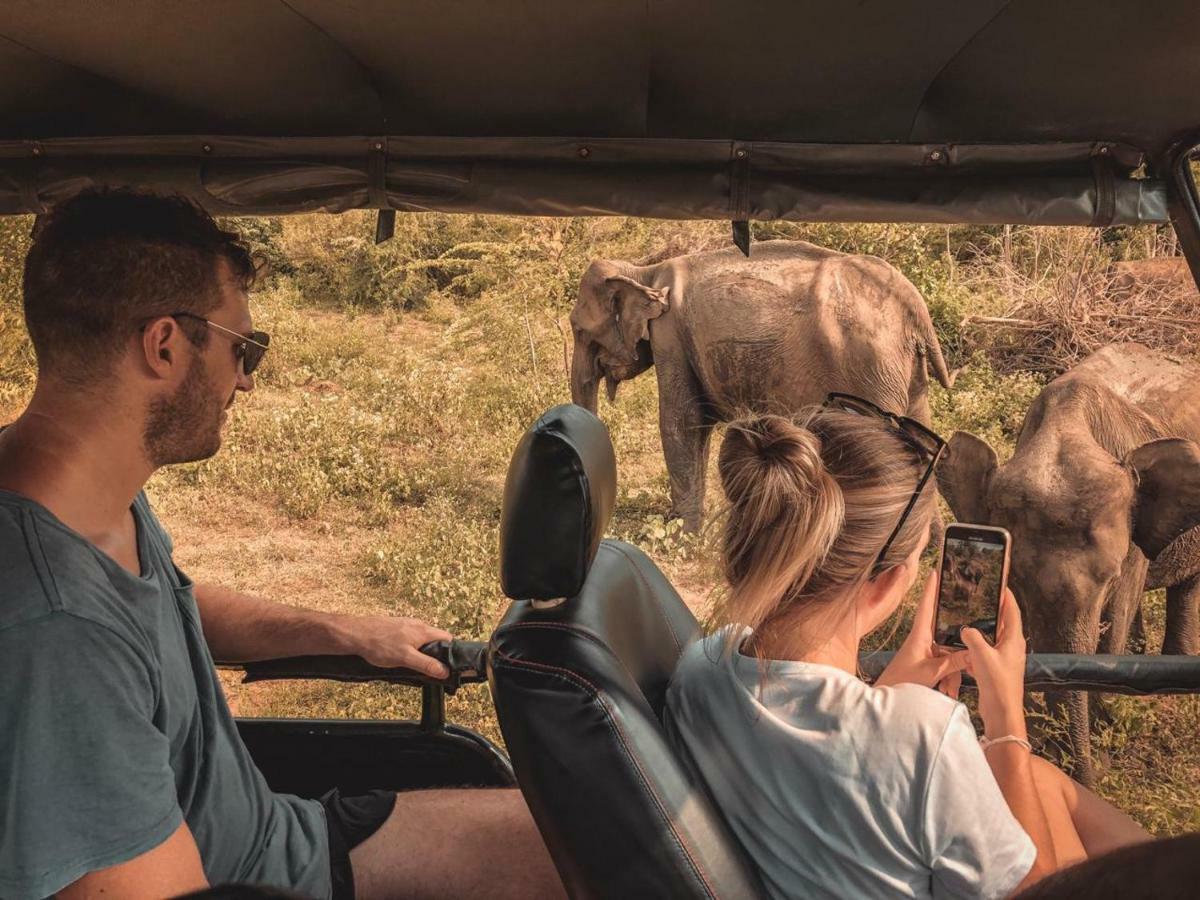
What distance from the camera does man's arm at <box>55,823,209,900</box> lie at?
4.07 feet

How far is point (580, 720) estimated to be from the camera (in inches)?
52.4

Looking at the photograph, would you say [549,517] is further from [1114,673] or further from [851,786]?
[1114,673]

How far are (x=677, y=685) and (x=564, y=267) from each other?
303 inches

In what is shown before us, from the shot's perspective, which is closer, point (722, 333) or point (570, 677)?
point (570, 677)

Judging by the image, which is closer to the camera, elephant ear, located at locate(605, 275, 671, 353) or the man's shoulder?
the man's shoulder

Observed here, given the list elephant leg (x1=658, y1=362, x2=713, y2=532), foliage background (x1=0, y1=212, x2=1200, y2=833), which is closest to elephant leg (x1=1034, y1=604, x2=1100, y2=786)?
foliage background (x1=0, y1=212, x2=1200, y2=833)

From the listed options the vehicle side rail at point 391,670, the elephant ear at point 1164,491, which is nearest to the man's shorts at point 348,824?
the vehicle side rail at point 391,670

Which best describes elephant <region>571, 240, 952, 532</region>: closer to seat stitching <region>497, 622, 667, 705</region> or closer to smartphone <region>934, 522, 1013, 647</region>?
smartphone <region>934, 522, 1013, 647</region>

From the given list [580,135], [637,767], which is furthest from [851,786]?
[580,135]

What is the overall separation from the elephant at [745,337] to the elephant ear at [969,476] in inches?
80.4

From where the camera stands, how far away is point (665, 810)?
1.31 m

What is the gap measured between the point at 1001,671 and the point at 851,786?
1.18ft

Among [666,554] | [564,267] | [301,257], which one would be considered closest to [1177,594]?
[666,554]

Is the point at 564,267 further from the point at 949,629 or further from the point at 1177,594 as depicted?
the point at 949,629
